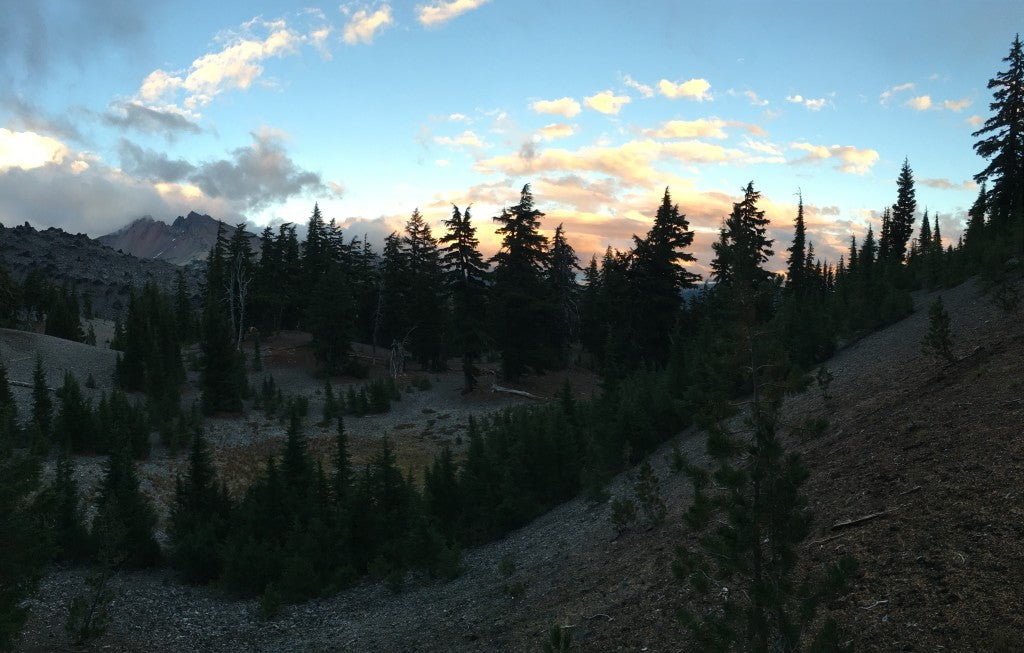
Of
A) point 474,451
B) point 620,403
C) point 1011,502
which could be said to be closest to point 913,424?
point 1011,502

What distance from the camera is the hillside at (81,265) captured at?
125 metres

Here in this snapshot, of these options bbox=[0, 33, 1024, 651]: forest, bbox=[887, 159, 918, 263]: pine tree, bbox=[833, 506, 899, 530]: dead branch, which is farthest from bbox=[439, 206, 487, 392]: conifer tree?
bbox=[887, 159, 918, 263]: pine tree

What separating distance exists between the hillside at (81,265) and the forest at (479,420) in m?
81.5

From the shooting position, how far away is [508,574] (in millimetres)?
14758

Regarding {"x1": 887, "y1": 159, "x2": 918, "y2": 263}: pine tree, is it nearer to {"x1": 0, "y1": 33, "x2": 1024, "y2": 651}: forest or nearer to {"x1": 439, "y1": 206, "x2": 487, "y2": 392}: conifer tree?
{"x1": 0, "y1": 33, "x2": 1024, "y2": 651}: forest

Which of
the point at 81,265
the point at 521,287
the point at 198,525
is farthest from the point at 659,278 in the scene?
the point at 81,265

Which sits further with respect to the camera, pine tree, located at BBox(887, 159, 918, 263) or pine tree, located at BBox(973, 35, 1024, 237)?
pine tree, located at BBox(887, 159, 918, 263)

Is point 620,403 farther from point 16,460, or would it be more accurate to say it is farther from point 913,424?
point 16,460

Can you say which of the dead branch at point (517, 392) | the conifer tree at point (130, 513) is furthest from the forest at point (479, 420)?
the dead branch at point (517, 392)

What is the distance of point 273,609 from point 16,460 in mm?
7632

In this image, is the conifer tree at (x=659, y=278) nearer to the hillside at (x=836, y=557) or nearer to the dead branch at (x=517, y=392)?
the dead branch at (x=517, y=392)

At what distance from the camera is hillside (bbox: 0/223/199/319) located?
125188mm

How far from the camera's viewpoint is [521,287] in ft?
141

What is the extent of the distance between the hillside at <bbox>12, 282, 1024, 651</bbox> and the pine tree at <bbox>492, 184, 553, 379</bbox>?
2248cm
